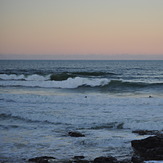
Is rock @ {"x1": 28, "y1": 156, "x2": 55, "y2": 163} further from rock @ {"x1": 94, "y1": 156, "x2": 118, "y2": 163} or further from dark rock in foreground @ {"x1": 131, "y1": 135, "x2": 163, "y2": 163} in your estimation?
dark rock in foreground @ {"x1": 131, "y1": 135, "x2": 163, "y2": 163}

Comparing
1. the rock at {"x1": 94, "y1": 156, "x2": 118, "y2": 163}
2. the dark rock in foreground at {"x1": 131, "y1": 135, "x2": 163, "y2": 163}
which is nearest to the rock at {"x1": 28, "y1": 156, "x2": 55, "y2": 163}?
the rock at {"x1": 94, "y1": 156, "x2": 118, "y2": 163}

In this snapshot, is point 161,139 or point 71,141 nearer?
point 161,139

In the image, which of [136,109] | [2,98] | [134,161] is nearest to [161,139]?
[134,161]

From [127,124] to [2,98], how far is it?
10.2 meters

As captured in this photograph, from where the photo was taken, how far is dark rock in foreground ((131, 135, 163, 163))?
6477mm

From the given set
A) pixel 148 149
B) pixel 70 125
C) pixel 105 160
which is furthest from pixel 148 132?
pixel 105 160

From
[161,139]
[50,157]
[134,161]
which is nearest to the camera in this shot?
[134,161]

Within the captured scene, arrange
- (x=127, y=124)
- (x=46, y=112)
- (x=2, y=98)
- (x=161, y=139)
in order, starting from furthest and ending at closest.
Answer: (x=2, y=98), (x=46, y=112), (x=127, y=124), (x=161, y=139)

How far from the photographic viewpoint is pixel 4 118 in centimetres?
1183

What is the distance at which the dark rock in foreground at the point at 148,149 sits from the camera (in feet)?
21.2

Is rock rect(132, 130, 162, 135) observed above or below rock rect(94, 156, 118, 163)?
below

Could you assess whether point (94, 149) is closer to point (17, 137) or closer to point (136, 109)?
point (17, 137)

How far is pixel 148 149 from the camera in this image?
22.5ft

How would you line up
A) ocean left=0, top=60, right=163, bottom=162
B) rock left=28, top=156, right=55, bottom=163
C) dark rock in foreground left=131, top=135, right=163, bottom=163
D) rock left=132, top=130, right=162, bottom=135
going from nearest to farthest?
rock left=28, top=156, right=55, bottom=163 → dark rock in foreground left=131, top=135, right=163, bottom=163 → ocean left=0, top=60, right=163, bottom=162 → rock left=132, top=130, right=162, bottom=135
